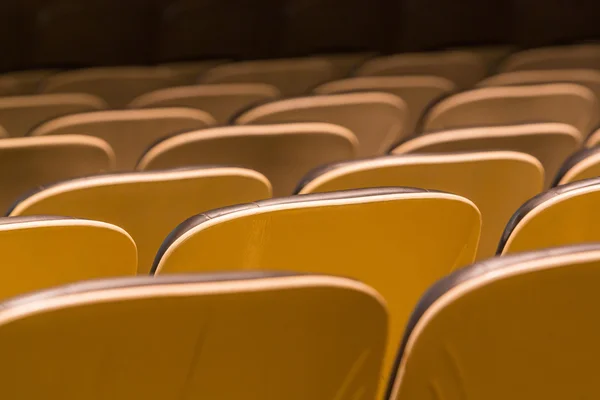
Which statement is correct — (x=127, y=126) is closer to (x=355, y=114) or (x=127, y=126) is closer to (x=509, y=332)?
(x=355, y=114)

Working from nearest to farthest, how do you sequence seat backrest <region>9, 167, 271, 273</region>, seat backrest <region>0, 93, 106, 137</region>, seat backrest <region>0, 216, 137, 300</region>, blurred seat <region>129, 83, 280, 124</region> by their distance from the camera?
seat backrest <region>0, 216, 137, 300</region> → seat backrest <region>9, 167, 271, 273</region> → seat backrest <region>0, 93, 106, 137</region> → blurred seat <region>129, 83, 280, 124</region>

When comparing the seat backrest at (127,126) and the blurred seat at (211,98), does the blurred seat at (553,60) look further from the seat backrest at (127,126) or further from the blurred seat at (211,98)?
the seat backrest at (127,126)

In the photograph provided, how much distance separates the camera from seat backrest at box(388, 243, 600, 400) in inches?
37.1

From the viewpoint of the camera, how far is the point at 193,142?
1.83m

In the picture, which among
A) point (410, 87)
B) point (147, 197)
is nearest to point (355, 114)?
point (410, 87)

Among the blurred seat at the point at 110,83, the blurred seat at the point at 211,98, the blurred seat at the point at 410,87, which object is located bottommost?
the blurred seat at the point at 110,83

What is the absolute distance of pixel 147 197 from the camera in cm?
154

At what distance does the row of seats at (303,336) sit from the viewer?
2.82 ft

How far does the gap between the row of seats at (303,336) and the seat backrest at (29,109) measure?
159 cm

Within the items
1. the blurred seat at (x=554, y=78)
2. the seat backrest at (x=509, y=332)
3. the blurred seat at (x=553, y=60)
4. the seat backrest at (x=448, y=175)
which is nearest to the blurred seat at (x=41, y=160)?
the seat backrest at (x=448, y=175)

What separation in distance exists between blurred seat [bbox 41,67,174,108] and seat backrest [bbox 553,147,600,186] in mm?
1785

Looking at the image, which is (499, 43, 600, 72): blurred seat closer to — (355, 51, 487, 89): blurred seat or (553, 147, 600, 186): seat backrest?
(355, 51, 487, 89): blurred seat

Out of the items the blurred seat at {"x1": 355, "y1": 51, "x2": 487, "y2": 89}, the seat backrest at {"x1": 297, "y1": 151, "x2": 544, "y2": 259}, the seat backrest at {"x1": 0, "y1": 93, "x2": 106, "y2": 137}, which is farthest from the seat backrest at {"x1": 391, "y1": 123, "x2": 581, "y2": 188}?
the blurred seat at {"x1": 355, "y1": 51, "x2": 487, "y2": 89}

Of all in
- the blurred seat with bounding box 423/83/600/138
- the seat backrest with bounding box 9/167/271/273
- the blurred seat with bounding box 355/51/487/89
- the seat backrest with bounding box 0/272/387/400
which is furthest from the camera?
the blurred seat with bounding box 355/51/487/89
